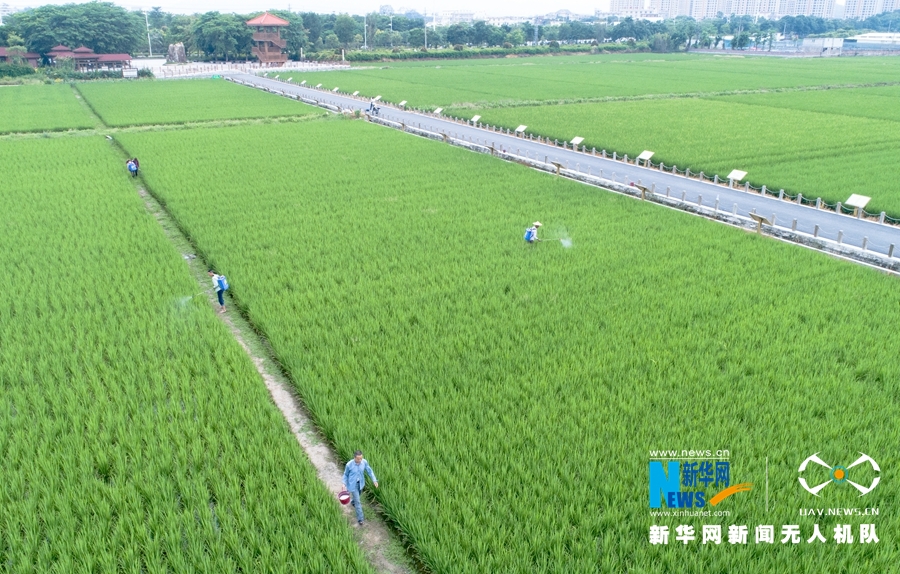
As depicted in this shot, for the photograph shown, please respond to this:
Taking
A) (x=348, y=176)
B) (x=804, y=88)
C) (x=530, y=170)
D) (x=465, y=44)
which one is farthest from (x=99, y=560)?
(x=465, y=44)

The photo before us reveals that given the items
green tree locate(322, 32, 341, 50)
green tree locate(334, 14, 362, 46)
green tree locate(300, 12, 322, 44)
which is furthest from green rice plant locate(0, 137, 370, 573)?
green tree locate(300, 12, 322, 44)

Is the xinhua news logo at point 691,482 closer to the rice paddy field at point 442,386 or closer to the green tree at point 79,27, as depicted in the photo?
the rice paddy field at point 442,386

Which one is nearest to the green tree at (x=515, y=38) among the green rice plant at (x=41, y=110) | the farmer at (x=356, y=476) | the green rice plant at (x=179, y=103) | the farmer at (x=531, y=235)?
the green rice plant at (x=179, y=103)

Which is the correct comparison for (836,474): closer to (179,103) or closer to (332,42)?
(179,103)

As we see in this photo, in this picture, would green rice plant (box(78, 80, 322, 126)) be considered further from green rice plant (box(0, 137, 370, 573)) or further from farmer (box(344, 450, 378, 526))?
farmer (box(344, 450, 378, 526))

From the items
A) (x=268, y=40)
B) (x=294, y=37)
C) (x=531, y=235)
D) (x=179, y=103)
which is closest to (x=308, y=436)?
(x=531, y=235)
